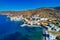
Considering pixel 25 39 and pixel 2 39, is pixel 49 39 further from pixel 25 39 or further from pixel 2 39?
pixel 2 39

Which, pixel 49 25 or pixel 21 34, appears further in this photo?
pixel 49 25

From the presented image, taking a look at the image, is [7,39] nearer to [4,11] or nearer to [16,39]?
[16,39]

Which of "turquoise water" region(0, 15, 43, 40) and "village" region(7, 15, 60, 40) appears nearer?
"village" region(7, 15, 60, 40)

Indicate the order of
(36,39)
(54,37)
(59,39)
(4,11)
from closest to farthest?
(59,39), (54,37), (36,39), (4,11)

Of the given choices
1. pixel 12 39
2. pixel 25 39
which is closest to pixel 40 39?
pixel 25 39

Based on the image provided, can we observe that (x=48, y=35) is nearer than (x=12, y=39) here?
Yes

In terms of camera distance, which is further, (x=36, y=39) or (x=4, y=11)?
(x=4, y=11)

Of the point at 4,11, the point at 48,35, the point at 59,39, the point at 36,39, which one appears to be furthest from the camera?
the point at 4,11

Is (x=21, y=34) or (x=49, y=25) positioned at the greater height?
(x=21, y=34)

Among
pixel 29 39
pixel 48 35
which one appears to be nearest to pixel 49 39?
pixel 48 35

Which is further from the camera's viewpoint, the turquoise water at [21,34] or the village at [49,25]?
the turquoise water at [21,34]
